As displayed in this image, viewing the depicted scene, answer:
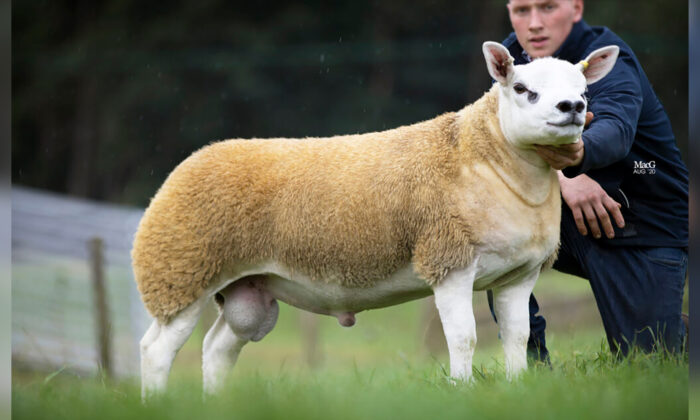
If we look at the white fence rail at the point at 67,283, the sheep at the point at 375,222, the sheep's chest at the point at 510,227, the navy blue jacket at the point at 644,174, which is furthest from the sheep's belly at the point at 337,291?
the white fence rail at the point at 67,283

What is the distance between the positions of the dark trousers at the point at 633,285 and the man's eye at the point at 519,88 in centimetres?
94

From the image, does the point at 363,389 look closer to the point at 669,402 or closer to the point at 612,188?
the point at 669,402

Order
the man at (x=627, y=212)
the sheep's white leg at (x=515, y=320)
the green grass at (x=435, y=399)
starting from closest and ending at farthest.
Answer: the green grass at (x=435, y=399) → the sheep's white leg at (x=515, y=320) → the man at (x=627, y=212)

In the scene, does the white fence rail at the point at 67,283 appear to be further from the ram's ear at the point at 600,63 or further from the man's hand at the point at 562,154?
the ram's ear at the point at 600,63

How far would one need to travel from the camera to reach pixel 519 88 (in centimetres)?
299

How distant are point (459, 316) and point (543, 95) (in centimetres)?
87

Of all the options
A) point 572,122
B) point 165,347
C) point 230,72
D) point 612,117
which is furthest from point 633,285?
point 230,72

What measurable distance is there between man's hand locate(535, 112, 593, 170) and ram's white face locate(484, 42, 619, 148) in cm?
6

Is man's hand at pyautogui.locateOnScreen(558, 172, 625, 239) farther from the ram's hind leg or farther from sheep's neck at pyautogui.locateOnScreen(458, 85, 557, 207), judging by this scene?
the ram's hind leg

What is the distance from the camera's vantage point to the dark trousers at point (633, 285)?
3.69m

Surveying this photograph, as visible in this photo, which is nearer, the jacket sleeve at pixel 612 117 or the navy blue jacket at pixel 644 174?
the jacket sleeve at pixel 612 117

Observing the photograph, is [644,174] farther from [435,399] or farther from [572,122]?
[435,399]

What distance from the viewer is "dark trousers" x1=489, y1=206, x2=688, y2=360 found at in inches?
145

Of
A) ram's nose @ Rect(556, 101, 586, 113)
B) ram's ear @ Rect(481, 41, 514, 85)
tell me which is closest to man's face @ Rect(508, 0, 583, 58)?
ram's ear @ Rect(481, 41, 514, 85)
